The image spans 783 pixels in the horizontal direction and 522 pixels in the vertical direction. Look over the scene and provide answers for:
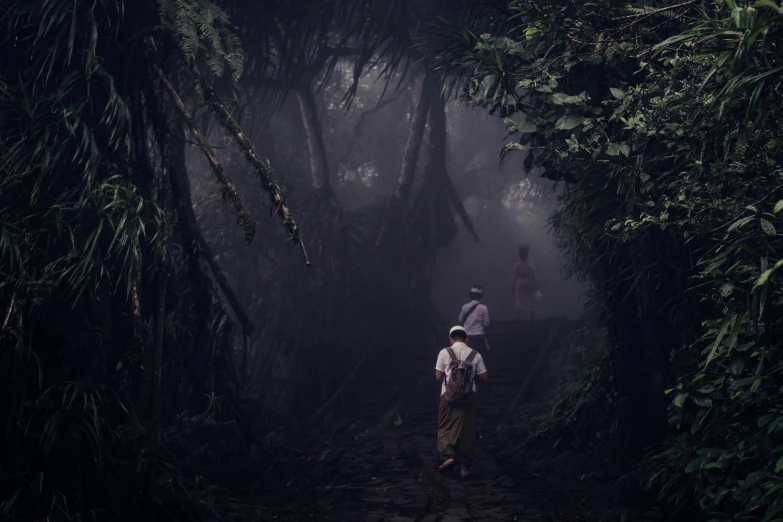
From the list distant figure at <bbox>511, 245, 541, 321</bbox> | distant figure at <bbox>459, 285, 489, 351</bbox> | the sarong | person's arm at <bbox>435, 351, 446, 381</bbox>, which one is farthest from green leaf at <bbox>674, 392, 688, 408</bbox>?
distant figure at <bbox>511, 245, 541, 321</bbox>

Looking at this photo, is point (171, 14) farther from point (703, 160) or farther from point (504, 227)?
point (504, 227)

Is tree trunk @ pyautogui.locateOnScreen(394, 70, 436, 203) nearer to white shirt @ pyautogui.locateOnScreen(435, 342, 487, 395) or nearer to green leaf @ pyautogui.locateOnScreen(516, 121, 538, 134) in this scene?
white shirt @ pyautogui.locateOnScreen(435, 342, 487, 395)

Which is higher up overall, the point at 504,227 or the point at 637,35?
the point at 504,227

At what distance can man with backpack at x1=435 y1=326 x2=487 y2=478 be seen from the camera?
812 centimetres

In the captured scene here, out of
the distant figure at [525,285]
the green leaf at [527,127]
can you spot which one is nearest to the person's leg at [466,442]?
the green leaf at [527,127]

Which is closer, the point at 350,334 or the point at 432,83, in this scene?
the point at 350,334

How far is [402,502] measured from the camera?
7.21m

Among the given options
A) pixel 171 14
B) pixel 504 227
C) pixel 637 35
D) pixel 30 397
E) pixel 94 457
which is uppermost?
pixel 504 227

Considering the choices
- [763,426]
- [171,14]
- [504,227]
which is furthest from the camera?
[504,227]

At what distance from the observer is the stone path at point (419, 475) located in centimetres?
687

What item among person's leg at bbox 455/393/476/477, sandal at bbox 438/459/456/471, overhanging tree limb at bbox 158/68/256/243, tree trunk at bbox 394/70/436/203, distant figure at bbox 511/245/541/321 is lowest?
sandal at bbox 438/459/456/471

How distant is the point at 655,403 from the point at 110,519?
5.42 meters

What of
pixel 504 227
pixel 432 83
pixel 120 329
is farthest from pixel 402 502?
pixel 504 227

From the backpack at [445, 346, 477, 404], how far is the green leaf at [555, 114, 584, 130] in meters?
3.29
